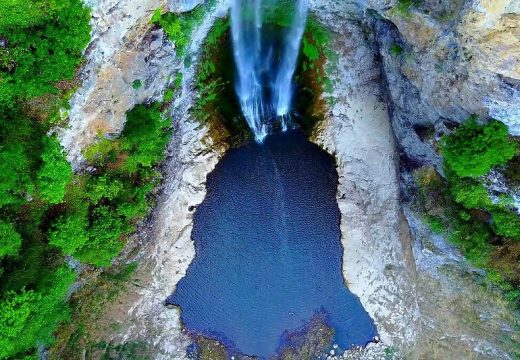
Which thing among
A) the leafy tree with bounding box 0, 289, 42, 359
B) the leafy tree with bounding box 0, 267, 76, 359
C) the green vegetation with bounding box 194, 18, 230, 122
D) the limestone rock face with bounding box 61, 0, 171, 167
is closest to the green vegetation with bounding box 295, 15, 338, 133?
the green vegetation with bounding box 194, 18, 230, 122

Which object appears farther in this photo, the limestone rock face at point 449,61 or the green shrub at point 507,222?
the green shrub at point 507,222

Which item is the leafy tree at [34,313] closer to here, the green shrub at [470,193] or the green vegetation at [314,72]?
the green vegetation at [314,72]

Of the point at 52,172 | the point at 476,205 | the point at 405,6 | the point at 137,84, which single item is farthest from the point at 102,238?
the point at 476,205

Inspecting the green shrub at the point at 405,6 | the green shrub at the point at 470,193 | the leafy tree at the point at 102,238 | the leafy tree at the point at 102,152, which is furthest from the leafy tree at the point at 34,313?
the green shrub at the point at 405,6

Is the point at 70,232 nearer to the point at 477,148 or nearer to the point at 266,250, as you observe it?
the point at 266,250

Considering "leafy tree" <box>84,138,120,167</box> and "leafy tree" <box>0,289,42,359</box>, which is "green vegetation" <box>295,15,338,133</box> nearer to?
"leafy tree" <box>84,138,120,167</box>

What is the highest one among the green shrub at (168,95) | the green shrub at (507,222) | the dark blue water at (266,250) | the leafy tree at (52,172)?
the green shrub at (168,95)
